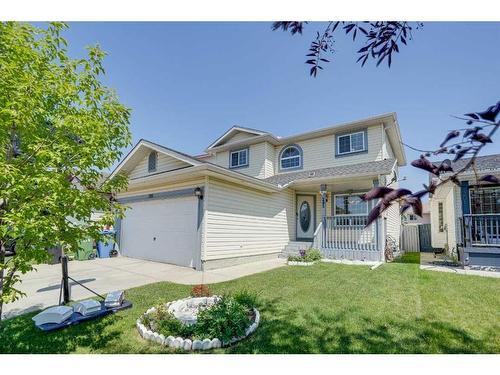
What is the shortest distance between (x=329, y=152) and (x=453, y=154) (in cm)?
1222

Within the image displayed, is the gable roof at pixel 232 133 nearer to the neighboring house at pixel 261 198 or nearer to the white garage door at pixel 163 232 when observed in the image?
the neighboring house at pixel 261 198

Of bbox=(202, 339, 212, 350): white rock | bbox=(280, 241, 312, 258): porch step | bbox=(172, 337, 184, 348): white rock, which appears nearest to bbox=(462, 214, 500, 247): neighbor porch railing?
bbox=(280, 241, 312, 258): porch step

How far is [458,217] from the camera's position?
10.0m

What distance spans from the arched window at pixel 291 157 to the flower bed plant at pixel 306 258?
5065 millimetres

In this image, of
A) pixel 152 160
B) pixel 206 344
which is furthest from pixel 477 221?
pixel 152 160

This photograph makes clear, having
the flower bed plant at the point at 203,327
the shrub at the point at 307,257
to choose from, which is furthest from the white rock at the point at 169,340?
the shrub at the point at 307,257

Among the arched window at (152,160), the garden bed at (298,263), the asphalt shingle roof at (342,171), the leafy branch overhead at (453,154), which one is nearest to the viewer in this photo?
the leafy branch overhead at (453,154)

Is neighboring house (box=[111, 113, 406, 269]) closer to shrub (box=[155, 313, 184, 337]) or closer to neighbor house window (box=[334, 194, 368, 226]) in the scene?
neighbor house window (box=[334, 194, 368, 226])

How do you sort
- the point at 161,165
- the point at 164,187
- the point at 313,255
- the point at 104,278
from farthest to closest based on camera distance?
1. the point at 161,165
2. the point at 164,187
3. the point at 313,255
4. the point at 104,278

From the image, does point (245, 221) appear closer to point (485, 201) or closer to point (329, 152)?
point (329, 152)

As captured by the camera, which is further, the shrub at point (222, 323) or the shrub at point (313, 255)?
the shrub at point (313, 255)

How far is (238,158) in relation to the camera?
1545cm

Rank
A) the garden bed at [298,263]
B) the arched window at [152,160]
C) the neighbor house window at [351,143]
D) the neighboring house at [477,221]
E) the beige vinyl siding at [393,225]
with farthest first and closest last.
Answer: the beige vinyl siding at [393,225], the neighbor house window at [351,143], the arched window at [152,160], the garden bed at [298,263], the neighboring house at [477,221]

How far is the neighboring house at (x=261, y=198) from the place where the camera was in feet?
30.5
